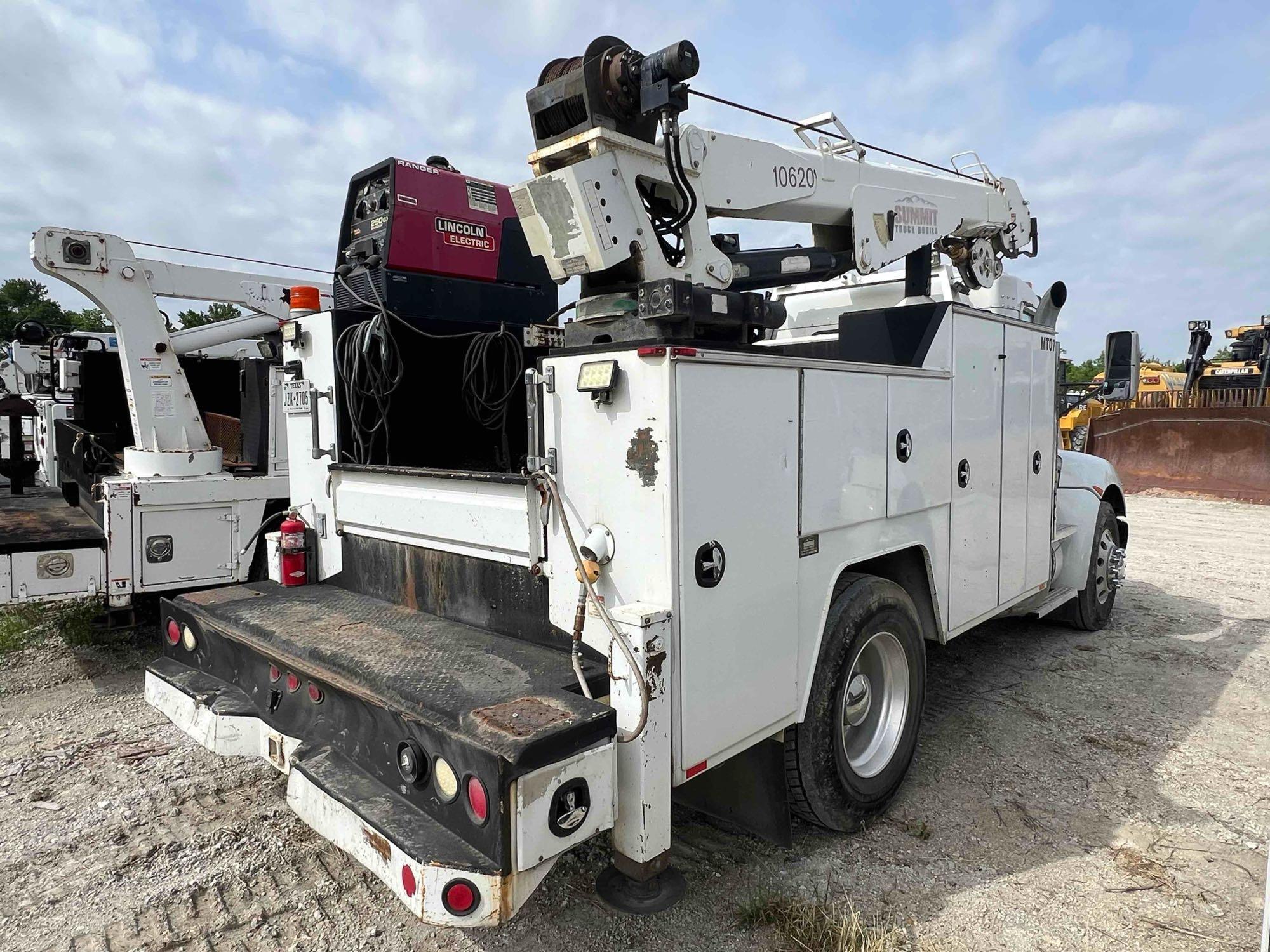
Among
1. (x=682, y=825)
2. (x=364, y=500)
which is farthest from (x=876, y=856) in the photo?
(x=364, y=500)

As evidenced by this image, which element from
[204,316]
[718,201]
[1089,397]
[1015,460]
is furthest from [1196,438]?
[204,316]

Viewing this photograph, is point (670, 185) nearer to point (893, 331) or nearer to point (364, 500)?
Answer: point (893, 331)

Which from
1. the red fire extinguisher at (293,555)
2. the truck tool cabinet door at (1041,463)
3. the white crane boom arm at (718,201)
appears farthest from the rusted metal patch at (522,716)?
the truck tool cabinet door at (1041,463)

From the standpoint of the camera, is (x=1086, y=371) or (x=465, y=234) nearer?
(x=465, y=234)

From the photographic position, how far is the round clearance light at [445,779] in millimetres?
2084

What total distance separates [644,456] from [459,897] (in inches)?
47.4

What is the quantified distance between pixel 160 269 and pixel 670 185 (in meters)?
4.60

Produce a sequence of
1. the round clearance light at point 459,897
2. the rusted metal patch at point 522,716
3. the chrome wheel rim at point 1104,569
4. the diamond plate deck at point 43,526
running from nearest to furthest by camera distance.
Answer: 1. the round clearance light at point 459,897
2. the rusted metal patch at point 522,716
3. the diamond plate deck at point 43,526
4. the chrome wheel rim at point 1104,569

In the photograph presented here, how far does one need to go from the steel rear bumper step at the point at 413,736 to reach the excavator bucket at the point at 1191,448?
550 inches

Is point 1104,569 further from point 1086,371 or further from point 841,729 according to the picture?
point 1086,371

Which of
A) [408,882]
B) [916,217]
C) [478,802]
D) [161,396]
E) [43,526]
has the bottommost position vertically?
[408,882]

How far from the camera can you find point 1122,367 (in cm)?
513

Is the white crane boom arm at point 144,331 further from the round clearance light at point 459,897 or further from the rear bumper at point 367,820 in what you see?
the round clearance light at point 459,897

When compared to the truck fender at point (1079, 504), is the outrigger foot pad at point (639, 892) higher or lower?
lower
